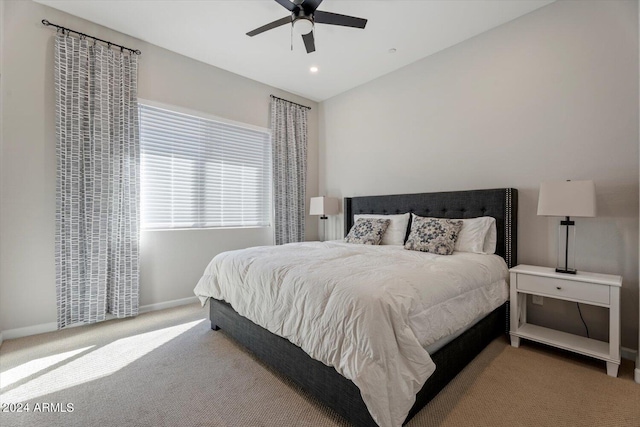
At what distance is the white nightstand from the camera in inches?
75.0

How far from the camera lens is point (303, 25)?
7.38 ft

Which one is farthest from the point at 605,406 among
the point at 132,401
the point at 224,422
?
the point at 132,401

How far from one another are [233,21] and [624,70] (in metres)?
3.43

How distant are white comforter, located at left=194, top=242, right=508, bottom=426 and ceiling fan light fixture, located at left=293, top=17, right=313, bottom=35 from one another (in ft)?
6.11

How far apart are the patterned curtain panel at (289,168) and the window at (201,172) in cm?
15

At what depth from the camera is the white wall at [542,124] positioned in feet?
7.22

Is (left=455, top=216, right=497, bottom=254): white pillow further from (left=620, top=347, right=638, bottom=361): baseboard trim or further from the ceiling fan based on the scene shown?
the ceiling fan

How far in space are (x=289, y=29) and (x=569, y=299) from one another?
3.46m

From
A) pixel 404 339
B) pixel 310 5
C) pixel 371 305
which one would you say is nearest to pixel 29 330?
pixel 371 305

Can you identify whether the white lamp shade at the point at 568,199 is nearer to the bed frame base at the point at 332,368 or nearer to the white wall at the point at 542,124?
the white wall at the point at 542,124

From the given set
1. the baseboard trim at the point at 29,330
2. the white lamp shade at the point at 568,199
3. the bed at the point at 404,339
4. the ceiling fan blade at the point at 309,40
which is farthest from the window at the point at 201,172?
the white lamp shade at the point at 568,199

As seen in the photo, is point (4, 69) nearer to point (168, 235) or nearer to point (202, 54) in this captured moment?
point (202, 54)

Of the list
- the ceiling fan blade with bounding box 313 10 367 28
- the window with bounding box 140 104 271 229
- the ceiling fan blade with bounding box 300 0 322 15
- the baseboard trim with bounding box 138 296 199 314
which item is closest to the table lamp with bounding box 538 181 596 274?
the ceiling fan blade with bounding box 313 10 367 28

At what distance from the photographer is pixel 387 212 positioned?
3.71 metres
